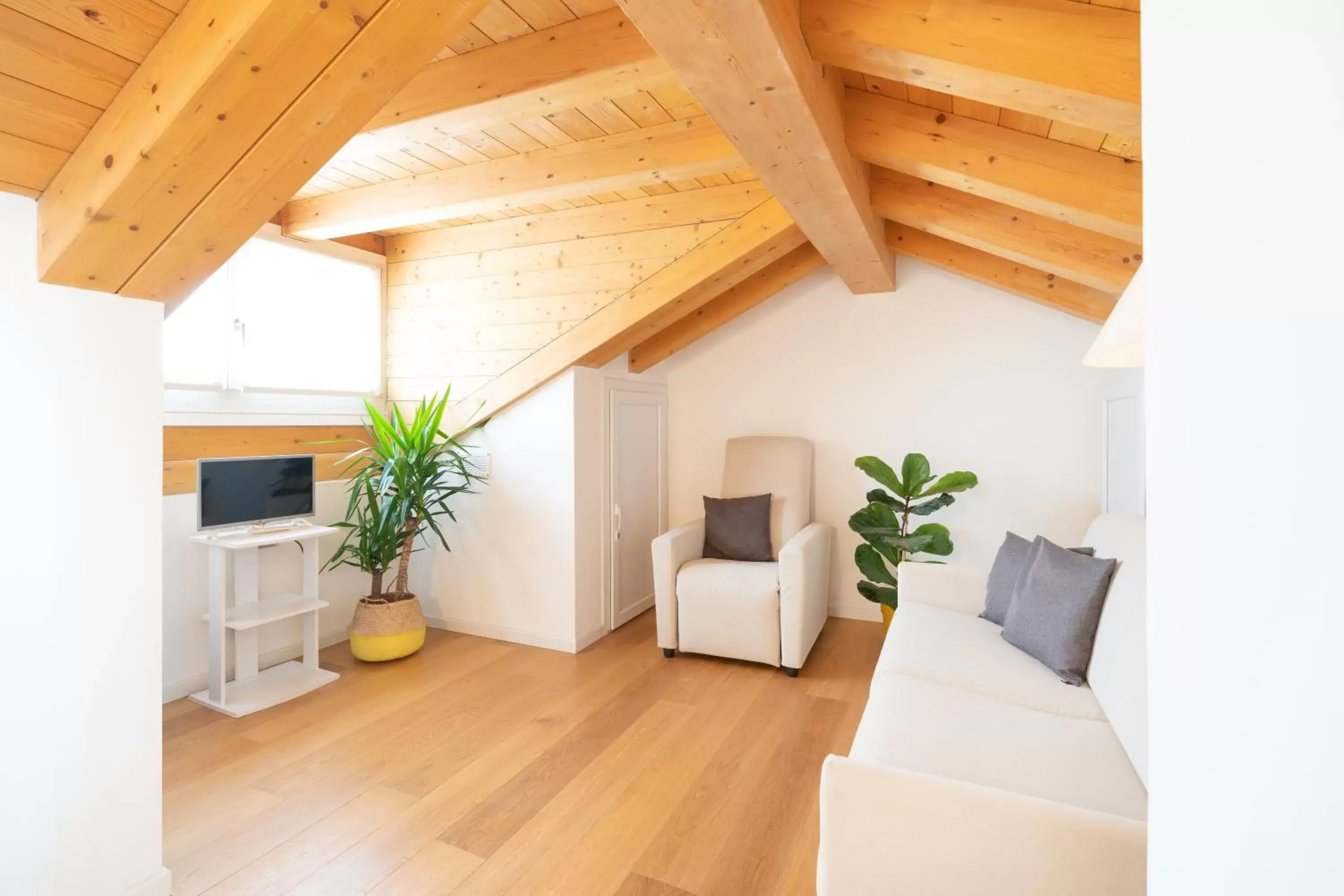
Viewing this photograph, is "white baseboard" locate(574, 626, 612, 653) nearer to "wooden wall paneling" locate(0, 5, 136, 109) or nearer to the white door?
the white door

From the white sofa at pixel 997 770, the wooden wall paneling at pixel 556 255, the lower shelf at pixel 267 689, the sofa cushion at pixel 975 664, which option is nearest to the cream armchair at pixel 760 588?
the sofa cushion at pixel 975 664

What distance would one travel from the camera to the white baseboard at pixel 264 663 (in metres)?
3.01

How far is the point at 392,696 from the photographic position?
306 centimetres

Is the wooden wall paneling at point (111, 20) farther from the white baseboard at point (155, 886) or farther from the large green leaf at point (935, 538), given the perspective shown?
the large green leaf at point (935, 538)

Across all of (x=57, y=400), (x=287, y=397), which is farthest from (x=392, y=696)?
(x=57, y=400)

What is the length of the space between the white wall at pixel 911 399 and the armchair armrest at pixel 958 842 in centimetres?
306

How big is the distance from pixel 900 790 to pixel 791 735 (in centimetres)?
158

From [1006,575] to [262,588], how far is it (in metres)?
3.60

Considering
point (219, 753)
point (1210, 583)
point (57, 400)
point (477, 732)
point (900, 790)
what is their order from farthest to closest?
1. point (477, 732)
2. point (219, 753)
3. point (57, 400)
4. point (900, 790)
5. point (1210, 583)

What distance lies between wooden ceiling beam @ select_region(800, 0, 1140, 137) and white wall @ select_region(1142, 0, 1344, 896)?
1069 mm

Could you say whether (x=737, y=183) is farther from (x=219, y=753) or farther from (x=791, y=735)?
(x=219, y=753)

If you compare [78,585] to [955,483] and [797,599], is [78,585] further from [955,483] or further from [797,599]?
[955,483]

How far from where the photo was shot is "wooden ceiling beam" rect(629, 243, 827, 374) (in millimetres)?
4152

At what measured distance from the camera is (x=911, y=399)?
413 centimetres
